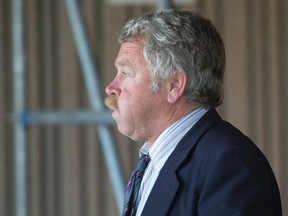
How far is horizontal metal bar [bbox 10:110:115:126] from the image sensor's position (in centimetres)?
320

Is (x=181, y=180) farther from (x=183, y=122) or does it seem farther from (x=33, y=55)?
(x=33, y=55)

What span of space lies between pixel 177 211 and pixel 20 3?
1.71 metres

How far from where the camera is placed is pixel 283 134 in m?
5.24

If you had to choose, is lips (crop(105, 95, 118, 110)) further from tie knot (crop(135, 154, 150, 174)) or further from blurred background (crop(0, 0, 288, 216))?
blurred background (crop(0, 0, 288, 216))

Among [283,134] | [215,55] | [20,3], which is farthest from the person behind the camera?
[283,134]

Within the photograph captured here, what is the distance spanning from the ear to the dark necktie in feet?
0.85

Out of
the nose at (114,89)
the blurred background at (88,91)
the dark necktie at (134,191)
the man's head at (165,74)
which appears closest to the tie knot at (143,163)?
the dark necktie at (134,191)

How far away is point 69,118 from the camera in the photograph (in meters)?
3.25

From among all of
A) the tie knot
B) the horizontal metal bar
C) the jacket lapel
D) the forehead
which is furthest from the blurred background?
the jacket lapel

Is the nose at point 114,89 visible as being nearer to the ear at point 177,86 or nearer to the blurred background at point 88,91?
the ear at point 177,86

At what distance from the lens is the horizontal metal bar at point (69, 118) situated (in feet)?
10.5

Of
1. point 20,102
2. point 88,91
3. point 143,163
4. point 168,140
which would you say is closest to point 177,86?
point 168,140

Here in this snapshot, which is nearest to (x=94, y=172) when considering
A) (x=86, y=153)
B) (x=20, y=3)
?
(x=86, y=153)

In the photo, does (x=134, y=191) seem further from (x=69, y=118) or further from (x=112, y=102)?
(x=69, y=118)
